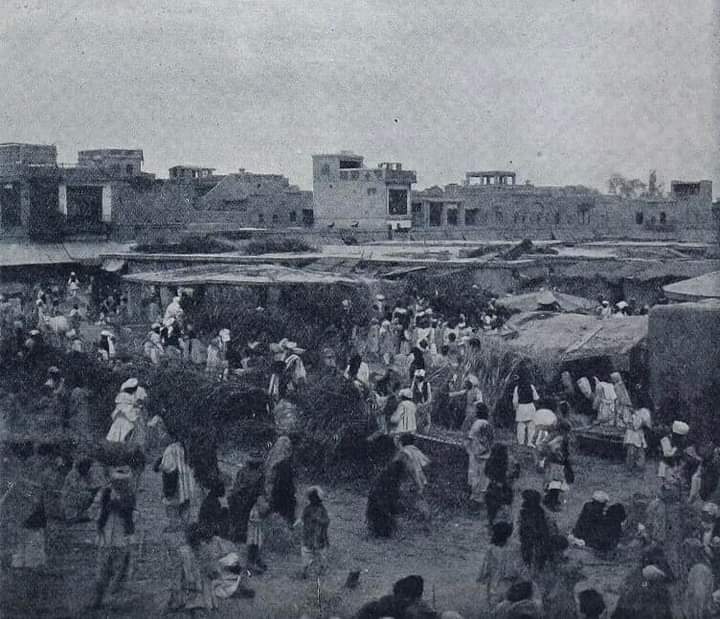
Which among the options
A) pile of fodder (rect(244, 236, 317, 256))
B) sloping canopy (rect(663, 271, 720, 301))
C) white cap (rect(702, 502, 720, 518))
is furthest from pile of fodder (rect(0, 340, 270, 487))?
pile of fodder (rect(244, 236, 317, 256))

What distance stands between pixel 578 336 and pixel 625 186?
2382 mm

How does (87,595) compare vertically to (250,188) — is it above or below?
below

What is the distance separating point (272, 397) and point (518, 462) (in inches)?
91.4

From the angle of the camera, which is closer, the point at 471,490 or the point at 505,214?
the point at 471,490

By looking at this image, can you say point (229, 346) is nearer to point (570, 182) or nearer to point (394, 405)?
point (394, 405)

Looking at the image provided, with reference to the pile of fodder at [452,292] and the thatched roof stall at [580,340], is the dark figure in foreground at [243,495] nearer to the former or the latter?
the thatched roof stall at [580,340]

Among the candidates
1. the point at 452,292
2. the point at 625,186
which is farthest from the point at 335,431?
the point at 452,292

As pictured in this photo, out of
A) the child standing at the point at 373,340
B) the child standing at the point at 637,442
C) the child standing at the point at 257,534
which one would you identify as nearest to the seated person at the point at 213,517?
the child standing at the point at 257,534

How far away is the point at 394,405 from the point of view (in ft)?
25.4

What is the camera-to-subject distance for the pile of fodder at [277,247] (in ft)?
48.9

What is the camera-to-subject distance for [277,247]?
49.5 feet

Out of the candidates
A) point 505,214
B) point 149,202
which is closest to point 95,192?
point 149,202

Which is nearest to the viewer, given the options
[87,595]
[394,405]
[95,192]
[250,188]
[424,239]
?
[87,595]

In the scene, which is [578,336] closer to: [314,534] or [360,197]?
[314,534]
